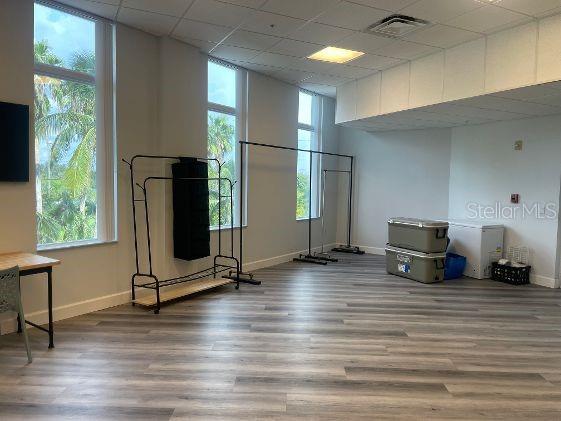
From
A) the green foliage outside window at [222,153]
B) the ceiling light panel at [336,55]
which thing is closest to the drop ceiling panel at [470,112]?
the ceiling light panel at [336,55]

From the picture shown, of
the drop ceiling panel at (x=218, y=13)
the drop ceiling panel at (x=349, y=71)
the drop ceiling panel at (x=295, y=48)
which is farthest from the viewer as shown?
the drop ceiling panel at (x=349, y=71)

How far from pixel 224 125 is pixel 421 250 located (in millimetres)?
3314

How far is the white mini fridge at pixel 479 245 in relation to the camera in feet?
19.6

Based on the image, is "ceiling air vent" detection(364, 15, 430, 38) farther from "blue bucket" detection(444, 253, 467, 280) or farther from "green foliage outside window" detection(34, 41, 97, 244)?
"blue bucket" detection(444, 253, 467, 280)

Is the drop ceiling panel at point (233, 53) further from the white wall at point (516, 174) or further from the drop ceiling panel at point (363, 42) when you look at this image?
the white wall at point (516, 174)

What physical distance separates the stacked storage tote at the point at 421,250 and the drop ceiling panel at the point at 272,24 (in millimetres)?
3169

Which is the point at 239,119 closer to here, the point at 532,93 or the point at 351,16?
the point at 351,16

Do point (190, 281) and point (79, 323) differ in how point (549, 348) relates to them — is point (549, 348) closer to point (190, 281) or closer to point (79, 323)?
point (190, 281)

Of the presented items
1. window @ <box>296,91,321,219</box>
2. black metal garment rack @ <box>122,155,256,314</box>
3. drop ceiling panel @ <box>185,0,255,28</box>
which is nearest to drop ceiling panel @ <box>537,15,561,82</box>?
drop ceiling panel @ <box>185,0,255,28</box>

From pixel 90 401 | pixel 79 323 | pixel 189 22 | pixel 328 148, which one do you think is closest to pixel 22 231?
pixel 79 323

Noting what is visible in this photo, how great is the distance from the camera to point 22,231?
11.8 ft

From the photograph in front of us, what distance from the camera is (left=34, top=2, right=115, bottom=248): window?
381 cm

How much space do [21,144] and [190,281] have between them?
2480 mm

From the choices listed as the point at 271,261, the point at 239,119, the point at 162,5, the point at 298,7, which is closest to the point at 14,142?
the point at 162,5
